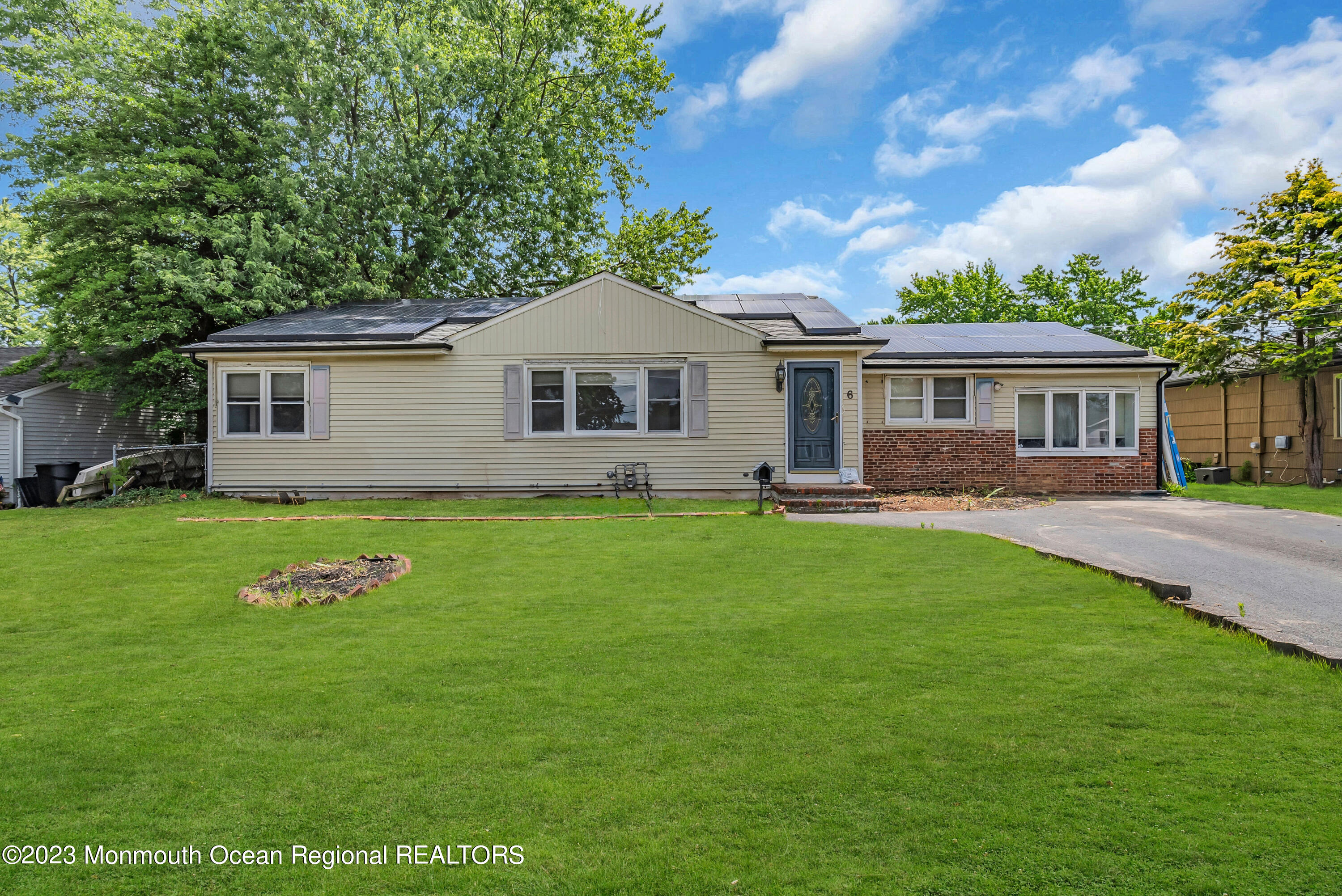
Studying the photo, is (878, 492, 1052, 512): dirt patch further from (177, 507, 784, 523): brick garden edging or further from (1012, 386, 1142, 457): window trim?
(177, 507, 784, 523): brick garden edging

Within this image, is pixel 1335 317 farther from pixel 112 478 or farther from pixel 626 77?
pixel 112 478

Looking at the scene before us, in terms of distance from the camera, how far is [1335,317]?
17.0 m

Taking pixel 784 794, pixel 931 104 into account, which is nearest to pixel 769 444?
pixel 784 794

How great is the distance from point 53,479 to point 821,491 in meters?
15.8

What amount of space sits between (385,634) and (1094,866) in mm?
4408

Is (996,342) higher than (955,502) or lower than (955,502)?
higher

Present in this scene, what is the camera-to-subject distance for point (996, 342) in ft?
53.8

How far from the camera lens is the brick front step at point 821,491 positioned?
13.0 m

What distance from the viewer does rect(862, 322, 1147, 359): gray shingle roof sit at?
15.3 m

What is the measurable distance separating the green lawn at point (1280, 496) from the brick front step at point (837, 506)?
7.16 m

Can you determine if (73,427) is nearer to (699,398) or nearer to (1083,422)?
(699,398)

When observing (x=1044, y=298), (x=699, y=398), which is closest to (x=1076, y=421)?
(x=699, y=398)

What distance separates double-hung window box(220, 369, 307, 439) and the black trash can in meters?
3.91

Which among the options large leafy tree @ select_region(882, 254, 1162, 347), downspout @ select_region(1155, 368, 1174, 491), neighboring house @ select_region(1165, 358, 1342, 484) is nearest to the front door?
downspout @ select_region(1155, 368, 1174, 491)
